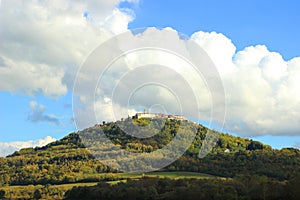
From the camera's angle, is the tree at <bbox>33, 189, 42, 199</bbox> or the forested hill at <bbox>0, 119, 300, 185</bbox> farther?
the forested hill at <bbox>0, 119, 300, 185</bbox>

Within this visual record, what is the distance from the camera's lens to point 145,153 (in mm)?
156500


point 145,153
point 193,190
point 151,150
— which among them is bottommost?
point 193,190

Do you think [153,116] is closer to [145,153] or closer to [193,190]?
[145,153]

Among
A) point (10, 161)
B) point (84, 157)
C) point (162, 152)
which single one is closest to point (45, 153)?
point (10, 161)

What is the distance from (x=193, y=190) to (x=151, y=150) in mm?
68326

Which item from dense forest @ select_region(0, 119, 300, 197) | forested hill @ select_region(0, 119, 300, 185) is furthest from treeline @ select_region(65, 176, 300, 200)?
forested hill @ select_region(0, 119, 300, 185)

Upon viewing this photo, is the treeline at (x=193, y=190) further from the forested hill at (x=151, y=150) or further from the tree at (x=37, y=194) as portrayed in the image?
the forested hill at (x=151, y=150)

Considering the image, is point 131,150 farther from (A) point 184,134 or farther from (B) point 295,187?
(B) point 295,187

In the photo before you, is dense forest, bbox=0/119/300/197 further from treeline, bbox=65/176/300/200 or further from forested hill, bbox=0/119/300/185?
treeline, bbox=65/176/300/200

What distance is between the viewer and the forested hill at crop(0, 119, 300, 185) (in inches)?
5202

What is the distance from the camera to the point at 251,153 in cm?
14888

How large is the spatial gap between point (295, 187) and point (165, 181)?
33.3 m

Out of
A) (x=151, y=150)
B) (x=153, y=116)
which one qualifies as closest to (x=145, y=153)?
(x=151, y=150)

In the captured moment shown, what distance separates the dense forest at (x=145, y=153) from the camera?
434ft
